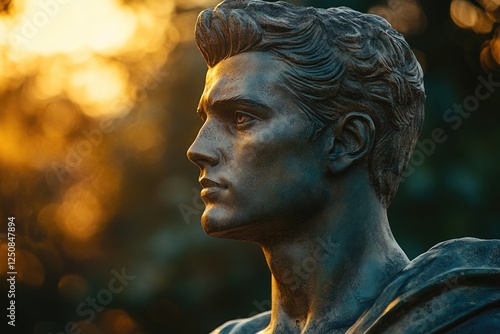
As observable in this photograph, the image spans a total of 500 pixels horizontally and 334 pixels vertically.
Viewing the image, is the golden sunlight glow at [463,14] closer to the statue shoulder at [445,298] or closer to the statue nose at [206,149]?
the statue nose at [206,149]

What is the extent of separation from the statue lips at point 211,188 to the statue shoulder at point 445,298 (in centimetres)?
79

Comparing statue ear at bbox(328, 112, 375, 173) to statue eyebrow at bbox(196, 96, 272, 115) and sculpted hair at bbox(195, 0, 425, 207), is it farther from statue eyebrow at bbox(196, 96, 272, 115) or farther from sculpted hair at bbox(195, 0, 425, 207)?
statue eyebrow at bbox(196, 96, 272, 115)

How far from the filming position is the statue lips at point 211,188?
19.6ft

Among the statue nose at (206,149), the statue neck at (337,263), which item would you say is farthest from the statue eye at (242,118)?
the statue neck at (337,263)

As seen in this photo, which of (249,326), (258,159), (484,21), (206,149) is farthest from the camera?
(484,21)

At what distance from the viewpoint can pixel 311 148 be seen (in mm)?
5965

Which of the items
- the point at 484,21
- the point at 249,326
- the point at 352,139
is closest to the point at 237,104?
the point at 352,139

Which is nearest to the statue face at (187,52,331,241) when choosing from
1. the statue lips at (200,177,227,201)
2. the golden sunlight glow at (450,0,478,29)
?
the statue lips at (200,177,227,201)

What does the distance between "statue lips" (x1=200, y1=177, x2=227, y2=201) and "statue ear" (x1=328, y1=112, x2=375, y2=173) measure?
46cm

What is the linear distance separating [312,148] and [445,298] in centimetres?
85

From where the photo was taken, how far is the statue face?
5910 millimetres

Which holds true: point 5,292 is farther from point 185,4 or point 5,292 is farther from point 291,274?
point 291,274

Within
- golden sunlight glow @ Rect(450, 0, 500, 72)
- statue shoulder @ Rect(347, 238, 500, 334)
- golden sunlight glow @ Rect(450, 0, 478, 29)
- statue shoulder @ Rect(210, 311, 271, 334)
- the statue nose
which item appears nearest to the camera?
statue shoulder @ Rect(347, 238, 500, 334)

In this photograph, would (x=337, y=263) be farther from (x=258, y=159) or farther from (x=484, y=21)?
(x=484, y=21)
